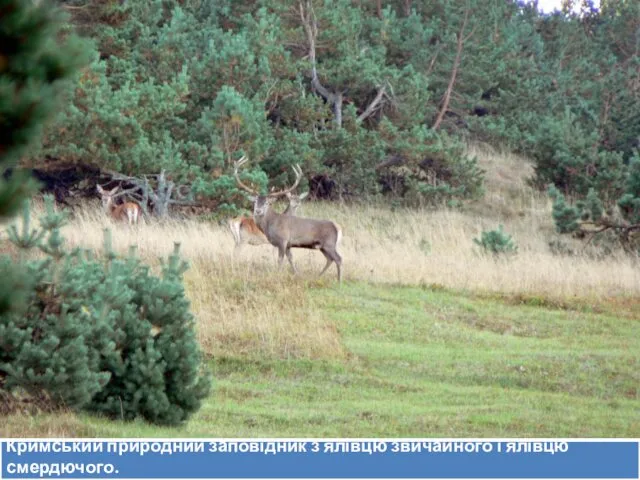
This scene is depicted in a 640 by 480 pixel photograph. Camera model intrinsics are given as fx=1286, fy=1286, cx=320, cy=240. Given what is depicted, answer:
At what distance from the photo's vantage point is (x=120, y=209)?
24703 mm

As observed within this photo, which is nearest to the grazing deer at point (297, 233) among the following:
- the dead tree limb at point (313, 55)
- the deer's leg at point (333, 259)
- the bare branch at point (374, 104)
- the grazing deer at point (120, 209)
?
the deer's leg at point (333, 259)

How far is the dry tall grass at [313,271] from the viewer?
15664mm

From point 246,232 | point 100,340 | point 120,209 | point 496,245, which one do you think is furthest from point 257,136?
point 100,340

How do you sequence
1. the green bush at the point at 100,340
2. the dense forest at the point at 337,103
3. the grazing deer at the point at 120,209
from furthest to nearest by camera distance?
the dense forest at the point at 337,103, the grazing deer at the point at 120,209, the green bush at the point at 100,340

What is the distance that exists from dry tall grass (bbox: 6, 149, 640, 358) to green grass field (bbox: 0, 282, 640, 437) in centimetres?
50

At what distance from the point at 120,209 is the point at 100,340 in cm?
1454

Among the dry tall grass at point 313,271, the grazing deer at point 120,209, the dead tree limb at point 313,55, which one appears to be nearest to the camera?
the dry tall grass at point 313,271

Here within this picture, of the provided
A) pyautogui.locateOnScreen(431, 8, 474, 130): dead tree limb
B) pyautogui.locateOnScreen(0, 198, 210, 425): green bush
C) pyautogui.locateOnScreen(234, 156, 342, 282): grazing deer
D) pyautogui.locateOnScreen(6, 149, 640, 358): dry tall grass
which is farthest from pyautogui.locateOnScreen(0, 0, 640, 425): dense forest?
pyautogui.locateOnScreen(234, 156, 342, 282): grazing deer

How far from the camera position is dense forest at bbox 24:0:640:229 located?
A: 2603cm

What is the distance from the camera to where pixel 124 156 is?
2627 cm

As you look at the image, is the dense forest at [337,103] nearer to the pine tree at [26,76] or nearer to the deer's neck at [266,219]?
the deer's neck at [266,219]

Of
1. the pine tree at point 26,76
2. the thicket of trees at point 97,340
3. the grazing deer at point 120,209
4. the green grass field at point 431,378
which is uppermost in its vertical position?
the pine tree at point 26,76

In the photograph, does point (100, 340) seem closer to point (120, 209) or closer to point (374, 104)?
point (120, 209)

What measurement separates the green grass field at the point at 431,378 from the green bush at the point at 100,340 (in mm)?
247
